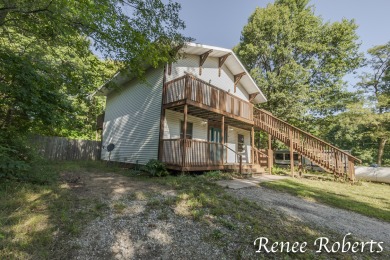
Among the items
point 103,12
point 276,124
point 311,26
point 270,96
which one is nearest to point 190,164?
point 103,12

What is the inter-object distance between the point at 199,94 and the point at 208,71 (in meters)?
3.91

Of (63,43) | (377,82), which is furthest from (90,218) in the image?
(377,82)

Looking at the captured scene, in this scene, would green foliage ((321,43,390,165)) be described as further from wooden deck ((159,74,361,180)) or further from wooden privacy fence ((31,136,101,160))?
wooden privacy fence ((31,136,101,160))

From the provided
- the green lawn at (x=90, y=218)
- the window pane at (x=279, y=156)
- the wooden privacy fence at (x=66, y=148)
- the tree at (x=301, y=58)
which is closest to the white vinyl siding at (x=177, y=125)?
the green lawn at (x=90, y=218)

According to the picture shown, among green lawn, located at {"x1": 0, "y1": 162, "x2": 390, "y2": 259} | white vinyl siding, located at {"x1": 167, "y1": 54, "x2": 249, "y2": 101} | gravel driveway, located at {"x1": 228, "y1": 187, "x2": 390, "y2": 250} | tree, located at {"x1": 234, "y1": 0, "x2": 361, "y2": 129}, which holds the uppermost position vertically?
tree, located at {"x1": 234, "y1": 0, "x2": 361, "y2": 129}

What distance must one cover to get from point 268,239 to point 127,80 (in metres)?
12.6

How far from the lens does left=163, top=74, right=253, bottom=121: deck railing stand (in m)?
9.09

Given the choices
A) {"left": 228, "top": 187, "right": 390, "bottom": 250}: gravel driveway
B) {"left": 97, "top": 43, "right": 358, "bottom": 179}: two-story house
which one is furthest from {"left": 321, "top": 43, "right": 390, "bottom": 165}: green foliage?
{"left": 228, "top": 187, "right": 390, "bottom": 250}: gravel driveway

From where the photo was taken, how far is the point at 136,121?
39.7ft

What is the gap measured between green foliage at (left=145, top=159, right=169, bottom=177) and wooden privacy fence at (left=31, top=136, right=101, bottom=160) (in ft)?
27.6

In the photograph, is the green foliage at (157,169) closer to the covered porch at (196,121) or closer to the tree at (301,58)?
the covered porch at (196,121)

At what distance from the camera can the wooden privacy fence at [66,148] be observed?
13070 millimetres

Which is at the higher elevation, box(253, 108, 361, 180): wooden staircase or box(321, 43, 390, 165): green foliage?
box(321, 43, 390, 165): green foliage

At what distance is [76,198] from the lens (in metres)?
4.98
